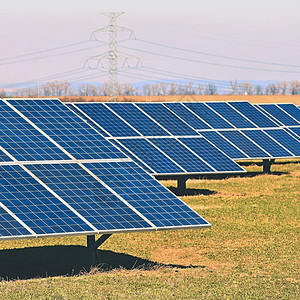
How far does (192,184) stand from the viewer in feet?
151

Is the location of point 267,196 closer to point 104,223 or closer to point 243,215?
point 243,215

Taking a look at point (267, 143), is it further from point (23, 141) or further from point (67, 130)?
point (23, 141)

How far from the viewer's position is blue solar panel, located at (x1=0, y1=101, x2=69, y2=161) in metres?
23.7

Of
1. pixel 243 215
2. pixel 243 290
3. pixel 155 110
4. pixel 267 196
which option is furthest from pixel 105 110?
pixel 243 290

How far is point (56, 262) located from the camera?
81.1ft

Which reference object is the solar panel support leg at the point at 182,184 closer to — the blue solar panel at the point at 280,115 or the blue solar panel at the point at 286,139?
the blue solar panel at the point at 286,139

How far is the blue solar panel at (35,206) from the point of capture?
20.8 m

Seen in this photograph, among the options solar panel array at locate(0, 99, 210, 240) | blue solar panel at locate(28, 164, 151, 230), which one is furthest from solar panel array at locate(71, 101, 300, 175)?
blue solar panel at locate(28, 164, 151, 230)

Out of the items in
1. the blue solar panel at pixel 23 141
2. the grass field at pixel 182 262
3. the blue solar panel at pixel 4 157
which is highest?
the blue solar panel at pixel 23 141

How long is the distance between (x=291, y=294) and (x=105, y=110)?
28395 millimetres

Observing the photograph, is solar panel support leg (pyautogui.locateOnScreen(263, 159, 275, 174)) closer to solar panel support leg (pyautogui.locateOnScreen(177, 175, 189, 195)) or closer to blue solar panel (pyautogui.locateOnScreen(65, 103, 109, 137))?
solar panel support leg (pyautogui.locateOnScreen(177, 175, 189, 195))

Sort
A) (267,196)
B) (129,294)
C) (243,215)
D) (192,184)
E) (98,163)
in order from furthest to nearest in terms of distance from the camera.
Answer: (192,184), (267,196), (243,215), (98,163), (129,294)

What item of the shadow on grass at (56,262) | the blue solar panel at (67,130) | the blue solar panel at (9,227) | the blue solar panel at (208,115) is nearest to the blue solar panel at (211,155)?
the blue solar panel at (208,115)

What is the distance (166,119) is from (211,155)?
6317 mm
